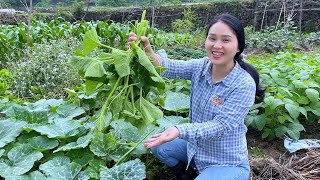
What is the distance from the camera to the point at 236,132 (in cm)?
206

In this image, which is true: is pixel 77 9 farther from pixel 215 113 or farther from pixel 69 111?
pixel 215 113

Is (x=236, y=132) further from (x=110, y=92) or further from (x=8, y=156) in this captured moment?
(x=8, y=156)

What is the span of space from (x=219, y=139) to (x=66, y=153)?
81 centimetres

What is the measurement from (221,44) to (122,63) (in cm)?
49

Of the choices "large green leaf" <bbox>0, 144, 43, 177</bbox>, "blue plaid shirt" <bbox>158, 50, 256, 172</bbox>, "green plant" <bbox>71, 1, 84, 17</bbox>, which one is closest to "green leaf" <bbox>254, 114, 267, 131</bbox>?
"blue plaid shirt" <bbox>158, 50, 256, 172</bbox>

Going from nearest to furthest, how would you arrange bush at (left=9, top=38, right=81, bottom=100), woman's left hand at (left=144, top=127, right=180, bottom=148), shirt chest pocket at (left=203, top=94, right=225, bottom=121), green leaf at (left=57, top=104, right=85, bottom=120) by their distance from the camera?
woman's left hand at (left=144, top=127, right=180, bottom=148) < shirt chest pocket at (left=203, top=94, right=225, bottom=121) < green leaf at (left=57, top=104, right=85, bottom=120) < bush at (left=9, top=38, right=81, bottom=100)

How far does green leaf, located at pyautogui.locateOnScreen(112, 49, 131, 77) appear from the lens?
2.03m

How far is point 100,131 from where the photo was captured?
7.01 feet

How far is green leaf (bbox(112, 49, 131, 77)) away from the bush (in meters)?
2.21

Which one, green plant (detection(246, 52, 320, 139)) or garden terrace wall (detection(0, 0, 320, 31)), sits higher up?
green plant (detection(246, 52, 320, 139))

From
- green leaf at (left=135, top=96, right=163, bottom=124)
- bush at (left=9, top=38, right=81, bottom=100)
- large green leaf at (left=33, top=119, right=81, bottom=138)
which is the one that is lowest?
bush at (left=9, top=38, right=81, bottom=100)

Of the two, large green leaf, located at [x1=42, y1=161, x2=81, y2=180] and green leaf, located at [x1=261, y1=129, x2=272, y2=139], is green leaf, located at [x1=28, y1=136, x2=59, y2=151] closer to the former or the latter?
large green leaf, located at [x1=42, y1=161, x2=81, y2=180]

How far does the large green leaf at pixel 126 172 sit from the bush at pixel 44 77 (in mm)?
2348

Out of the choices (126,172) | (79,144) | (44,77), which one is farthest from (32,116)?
(44,77)
